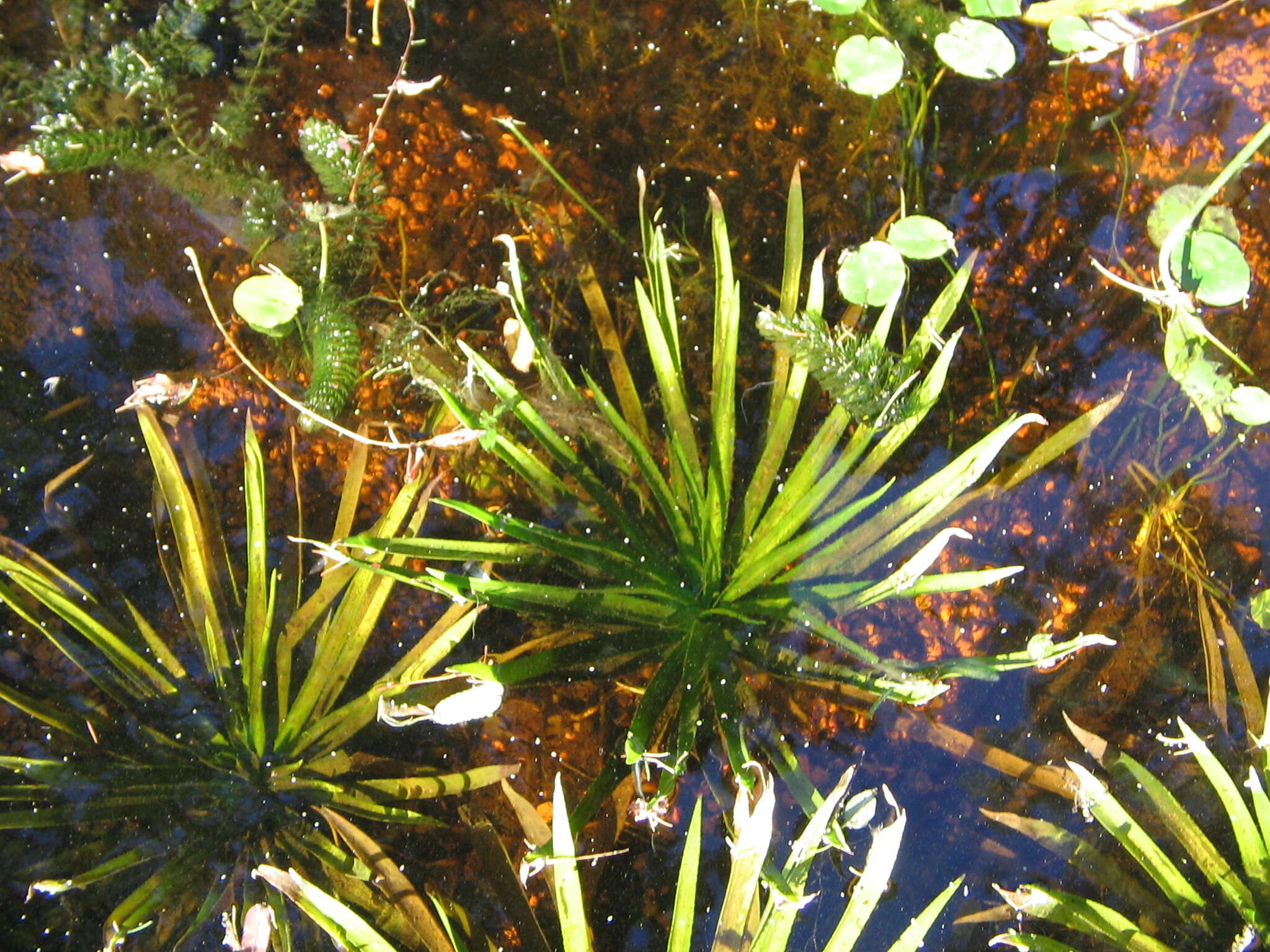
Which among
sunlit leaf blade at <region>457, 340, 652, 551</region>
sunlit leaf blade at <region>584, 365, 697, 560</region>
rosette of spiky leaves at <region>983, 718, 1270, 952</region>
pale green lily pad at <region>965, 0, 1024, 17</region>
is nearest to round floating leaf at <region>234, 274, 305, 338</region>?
sunlit leaf blade at <region>457, 340, 652, 551</region>

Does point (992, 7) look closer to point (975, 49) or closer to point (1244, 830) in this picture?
point (975, 49)

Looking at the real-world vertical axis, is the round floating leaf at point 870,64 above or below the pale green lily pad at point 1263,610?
above

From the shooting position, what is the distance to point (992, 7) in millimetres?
1751

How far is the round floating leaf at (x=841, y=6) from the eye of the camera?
1.70 metres

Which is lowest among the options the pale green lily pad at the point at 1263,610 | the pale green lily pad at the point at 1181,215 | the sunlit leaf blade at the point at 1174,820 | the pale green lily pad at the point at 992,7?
the sunlit leaf blade at the point at 1174,820

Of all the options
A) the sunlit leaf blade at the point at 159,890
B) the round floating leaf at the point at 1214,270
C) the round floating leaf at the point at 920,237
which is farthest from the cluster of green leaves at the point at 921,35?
the sunlit leaf blade at the point at 159,890

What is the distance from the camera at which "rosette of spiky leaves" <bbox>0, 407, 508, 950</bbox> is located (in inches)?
58.8

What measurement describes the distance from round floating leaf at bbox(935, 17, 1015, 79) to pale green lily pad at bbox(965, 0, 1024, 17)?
46 millimetres

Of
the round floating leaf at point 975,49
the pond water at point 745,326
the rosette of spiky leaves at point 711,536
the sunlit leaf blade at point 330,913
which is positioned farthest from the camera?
the round floating leaf at point 975,49

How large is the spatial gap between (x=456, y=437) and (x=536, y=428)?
0.51 feet

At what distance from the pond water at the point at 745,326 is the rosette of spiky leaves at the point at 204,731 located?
0.06 meters

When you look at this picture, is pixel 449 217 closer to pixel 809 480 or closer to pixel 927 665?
pixel 809 480

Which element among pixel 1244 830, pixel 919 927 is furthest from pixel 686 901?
pixel 1244 830

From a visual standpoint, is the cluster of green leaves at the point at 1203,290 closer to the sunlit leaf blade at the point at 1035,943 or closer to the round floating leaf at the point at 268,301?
the sunlit leaf blade at the point at 1035,943
